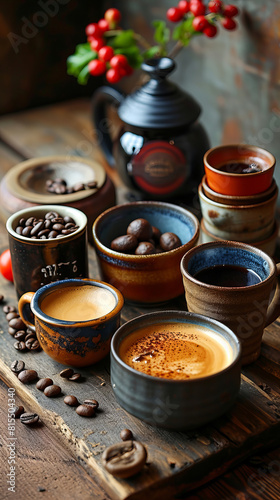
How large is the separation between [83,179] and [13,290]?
1.05ft

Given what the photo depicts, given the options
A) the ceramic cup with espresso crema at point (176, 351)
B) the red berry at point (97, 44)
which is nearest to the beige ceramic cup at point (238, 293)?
the ceramic cup with espresso crema at point (176, 351)

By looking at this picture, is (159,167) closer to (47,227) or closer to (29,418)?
(47,227)

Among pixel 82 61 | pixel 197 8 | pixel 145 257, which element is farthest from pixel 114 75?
pixel 145 257

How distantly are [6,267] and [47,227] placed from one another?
0.18 meters

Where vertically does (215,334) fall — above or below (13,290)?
above

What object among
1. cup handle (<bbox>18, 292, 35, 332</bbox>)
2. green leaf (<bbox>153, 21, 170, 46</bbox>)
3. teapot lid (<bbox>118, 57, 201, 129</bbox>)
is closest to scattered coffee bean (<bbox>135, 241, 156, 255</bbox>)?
cup handle (<bbox>18, 292, 35, 332</bbox>)

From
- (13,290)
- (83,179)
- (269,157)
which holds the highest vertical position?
(269,157)

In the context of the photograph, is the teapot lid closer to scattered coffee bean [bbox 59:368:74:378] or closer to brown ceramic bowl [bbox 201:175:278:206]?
brown ceramic bowl [bbox 201:175:278:206]

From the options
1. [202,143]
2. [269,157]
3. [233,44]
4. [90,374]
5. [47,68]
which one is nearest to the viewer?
[90,374]

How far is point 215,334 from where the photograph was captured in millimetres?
1005

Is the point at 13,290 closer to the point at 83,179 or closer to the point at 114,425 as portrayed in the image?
the point at 83,179

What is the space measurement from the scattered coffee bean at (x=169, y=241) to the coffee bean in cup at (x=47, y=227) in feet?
0.55

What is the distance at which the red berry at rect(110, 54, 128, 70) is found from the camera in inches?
60.3

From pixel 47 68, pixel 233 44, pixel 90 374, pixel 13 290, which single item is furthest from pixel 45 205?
pixel 47 68
